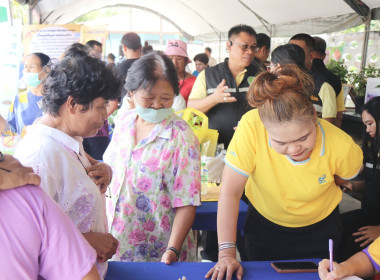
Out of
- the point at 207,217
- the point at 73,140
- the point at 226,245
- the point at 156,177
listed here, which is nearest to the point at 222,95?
the point at 207,217

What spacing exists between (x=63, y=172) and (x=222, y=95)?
1947mm

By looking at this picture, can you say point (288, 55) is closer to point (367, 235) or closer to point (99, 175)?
point (367, 235)

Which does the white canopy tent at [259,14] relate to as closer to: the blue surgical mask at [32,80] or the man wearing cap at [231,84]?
the blue surgical mask at [32,80]

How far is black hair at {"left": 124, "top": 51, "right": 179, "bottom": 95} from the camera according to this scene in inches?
66.5

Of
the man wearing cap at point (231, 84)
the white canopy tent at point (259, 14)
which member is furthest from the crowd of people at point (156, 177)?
the white canopy tent at point (259, 14)

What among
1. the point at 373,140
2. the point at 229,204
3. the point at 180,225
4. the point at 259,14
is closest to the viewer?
the point at 229,204

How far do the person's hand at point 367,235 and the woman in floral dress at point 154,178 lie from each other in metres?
1.23

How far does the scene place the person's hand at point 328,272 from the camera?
1.24 m

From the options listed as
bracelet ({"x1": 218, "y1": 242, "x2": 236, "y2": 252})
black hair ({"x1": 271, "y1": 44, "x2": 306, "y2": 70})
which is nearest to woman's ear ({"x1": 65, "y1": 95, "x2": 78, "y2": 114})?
bracelet ({"x1": 218, "y1": 242, "x2": 236, "y2": 252})

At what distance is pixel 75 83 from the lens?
114cm

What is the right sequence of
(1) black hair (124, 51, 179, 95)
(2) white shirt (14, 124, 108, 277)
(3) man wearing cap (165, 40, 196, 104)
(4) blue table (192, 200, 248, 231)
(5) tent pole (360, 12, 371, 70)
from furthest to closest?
(5) tent pole (360, 12, 371, 70), (3) man wearing cap (165, 40, 196, 104), (4) blue table (192, 200, 248, 231), (1) black hair (124, 51, 179, 95), (2) white shirt (14, 124, 108, 277)

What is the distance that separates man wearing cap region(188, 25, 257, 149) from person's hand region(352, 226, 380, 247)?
1.20 m

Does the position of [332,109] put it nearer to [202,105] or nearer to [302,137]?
[202,105]

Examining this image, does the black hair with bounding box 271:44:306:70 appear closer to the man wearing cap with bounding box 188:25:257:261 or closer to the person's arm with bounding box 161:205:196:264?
the man wearing cap with bounding box 188:25:257:261
